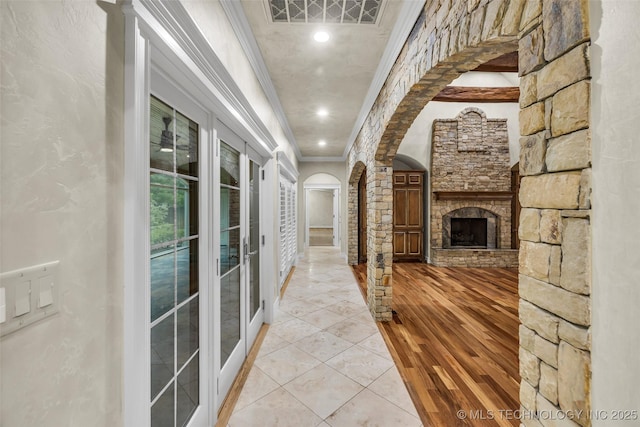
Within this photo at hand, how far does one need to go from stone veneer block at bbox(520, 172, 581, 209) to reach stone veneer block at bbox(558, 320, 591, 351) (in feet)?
1.06

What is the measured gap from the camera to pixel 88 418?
0.67 meters

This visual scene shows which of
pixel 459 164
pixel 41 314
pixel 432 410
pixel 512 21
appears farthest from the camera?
pixel 459 164

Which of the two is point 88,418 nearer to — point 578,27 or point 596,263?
point 596,263

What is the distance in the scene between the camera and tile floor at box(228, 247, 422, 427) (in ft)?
5.69

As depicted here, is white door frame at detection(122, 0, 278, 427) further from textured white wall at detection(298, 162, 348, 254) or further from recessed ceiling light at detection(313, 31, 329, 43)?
textured white wall at detection(298, 162, 348, 254)

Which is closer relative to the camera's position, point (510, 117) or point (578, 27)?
point (578, 27)

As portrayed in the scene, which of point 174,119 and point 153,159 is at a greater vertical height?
point 174,119

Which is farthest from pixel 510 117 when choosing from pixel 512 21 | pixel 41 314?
pixel 41 314

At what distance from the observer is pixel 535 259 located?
85 centimetres

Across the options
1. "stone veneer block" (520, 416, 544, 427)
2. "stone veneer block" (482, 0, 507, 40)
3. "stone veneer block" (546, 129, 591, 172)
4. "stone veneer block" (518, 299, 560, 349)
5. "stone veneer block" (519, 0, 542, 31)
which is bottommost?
"stone veneer block" (520, 416, 544, 427)

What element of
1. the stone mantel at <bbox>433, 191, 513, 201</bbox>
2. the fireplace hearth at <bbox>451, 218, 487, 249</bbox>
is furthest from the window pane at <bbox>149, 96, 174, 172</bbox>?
the fireplace hearth at <bbox>451, 218, 487, 249</bbox>

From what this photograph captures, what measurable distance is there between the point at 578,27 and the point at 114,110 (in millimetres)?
1261

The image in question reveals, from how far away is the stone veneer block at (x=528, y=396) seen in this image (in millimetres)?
854

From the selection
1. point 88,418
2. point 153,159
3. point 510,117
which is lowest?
point 88,418
